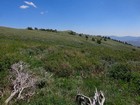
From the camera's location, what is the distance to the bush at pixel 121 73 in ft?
51.5

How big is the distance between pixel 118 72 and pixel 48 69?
4.92 meters

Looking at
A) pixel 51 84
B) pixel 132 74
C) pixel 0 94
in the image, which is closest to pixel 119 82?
pixel 132 74

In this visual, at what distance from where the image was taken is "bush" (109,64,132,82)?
1569 centimetres

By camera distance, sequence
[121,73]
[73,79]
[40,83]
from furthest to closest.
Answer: [121,73], [73,79], [40,83]

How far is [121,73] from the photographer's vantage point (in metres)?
16.3

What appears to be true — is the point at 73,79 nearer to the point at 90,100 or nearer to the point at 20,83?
the point at 20,83

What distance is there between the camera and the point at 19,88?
11.4 metres

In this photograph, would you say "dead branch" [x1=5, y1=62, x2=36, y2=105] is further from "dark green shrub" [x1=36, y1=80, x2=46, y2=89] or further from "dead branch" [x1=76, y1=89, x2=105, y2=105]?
→ "dead branch" [x1=76, y1=89, x2=105, y2=105]

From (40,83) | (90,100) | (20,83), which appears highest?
(90,100)

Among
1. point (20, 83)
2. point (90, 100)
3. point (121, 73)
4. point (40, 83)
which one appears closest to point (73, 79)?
point (40, 83)

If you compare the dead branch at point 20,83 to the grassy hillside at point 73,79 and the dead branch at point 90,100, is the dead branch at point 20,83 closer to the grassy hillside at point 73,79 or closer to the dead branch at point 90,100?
the grassy hillside at point 73,79

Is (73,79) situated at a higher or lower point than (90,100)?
lower

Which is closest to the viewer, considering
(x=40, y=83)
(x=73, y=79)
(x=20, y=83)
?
(x=20, y=83)

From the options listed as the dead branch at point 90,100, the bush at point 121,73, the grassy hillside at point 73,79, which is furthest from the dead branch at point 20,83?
the bush at point 121,73
